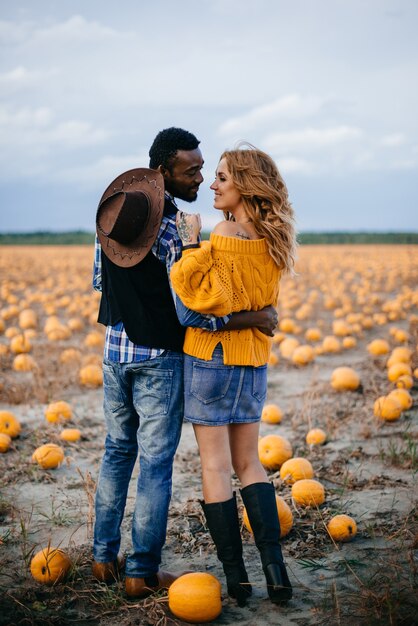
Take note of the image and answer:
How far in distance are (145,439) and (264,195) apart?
55.2 inches

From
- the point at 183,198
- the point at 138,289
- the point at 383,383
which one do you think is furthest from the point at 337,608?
the point at 383,383

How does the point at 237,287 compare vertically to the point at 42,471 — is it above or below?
above

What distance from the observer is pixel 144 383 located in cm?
297

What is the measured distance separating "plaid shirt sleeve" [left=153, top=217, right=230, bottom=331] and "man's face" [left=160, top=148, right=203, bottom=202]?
0.86 ft

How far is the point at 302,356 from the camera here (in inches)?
336

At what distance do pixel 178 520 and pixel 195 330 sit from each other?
174cm

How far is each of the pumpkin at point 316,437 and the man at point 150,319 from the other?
2546 mm

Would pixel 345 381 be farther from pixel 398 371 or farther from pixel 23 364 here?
pixel 23 364

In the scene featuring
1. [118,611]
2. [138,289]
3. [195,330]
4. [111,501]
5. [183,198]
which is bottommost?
[118,611]

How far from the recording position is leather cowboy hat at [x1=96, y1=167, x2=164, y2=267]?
280cm

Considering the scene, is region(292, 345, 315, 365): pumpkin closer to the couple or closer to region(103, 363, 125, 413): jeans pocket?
the couple

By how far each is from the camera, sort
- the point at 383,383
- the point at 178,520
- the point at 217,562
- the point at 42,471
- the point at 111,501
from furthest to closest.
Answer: the point at 383,383 → the point at 42,471 → the point at 178,520 → the point at 217,562 → the point at 111,501

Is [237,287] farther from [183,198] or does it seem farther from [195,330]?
[183,198]

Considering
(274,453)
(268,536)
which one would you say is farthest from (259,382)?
(274,453)
